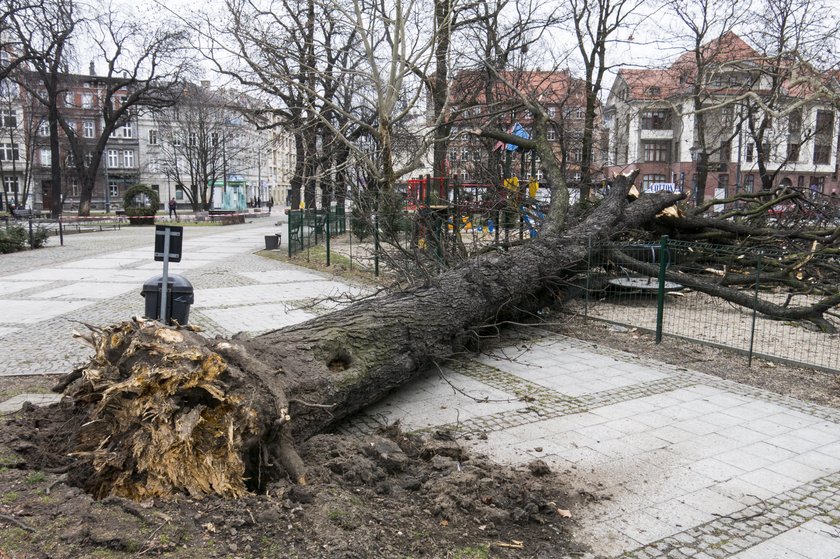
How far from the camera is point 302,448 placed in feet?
14.1

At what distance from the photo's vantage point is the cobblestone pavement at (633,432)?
3678 mm

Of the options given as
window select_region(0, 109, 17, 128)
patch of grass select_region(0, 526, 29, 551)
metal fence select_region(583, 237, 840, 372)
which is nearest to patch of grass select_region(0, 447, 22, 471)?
patch of grass select_region(0, 526, 29, 551)

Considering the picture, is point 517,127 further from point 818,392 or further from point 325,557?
point 325,557

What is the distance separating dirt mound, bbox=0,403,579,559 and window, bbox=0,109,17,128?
58699mm

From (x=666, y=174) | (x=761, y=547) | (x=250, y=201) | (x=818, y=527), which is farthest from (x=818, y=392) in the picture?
(x=250, y=201)

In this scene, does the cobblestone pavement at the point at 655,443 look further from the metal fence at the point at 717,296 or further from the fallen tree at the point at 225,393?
the metal fence at the point at 717,296

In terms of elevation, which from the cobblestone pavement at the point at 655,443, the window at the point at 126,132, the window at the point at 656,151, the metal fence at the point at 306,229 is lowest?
the cobblestone pavement at the point at 655,443

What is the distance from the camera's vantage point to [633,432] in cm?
520

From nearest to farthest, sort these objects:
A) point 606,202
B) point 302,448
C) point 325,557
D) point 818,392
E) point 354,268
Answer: point 325,557 < point 302,448 < point 818,392 < point 606,202 < point 354,268

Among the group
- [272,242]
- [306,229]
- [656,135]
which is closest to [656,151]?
[656,135]

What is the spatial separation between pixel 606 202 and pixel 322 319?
6.53 meters

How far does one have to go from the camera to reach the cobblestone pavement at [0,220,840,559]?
12.1ft

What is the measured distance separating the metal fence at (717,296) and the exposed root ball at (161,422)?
19.6 ft

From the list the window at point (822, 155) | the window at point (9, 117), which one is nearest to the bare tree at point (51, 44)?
the window at point (9, 117)
